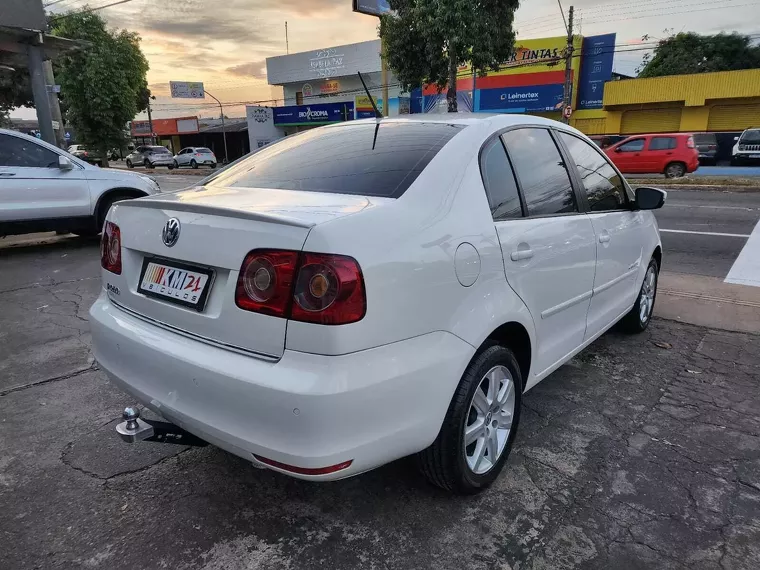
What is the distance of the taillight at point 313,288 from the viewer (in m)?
1.73

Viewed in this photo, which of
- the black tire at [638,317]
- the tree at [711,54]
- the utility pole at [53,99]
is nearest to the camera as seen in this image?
the black tire at [638,317]

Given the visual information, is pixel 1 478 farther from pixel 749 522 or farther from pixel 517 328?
pixel 749 522

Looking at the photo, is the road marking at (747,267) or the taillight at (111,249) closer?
the taillight at (111,249)

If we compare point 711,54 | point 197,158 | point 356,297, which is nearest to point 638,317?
point 356,297

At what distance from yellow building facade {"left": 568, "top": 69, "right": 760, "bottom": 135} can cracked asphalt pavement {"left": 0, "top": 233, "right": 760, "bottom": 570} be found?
29734 mm

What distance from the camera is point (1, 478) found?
253cm

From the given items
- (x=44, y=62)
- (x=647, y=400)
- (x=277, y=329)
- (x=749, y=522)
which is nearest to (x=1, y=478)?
(x=277, y=329)

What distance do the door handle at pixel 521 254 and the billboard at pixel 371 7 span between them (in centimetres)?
2094

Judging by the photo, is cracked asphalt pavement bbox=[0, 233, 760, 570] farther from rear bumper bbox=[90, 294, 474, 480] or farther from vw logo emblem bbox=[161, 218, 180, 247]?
vw logo emblem bbox=[161, 218, 180, 247]

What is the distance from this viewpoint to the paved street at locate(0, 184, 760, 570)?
207 centimetres

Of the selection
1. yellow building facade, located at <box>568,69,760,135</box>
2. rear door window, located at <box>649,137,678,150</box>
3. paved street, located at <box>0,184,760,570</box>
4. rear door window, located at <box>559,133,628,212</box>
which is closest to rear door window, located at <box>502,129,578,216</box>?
rear door window, located at <box>559,133,628,212</box>

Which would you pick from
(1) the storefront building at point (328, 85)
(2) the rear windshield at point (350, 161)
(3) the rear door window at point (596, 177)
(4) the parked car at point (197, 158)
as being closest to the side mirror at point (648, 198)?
(3) the rear door window at point (596, 177)

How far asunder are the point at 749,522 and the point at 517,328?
122 centimetres

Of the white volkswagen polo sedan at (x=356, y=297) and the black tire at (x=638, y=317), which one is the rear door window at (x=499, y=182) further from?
the black tire at (x=638, y=317)
